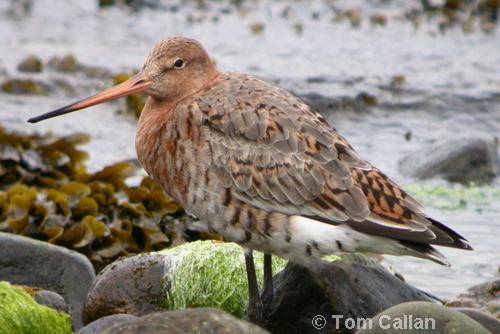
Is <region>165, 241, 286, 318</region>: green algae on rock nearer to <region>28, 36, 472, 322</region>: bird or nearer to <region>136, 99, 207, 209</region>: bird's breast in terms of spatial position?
<region>28, 36, 472, 322</region>: bird

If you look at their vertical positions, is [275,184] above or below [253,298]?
above

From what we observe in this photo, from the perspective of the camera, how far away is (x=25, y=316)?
559 cm

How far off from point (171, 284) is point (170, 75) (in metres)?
1.23

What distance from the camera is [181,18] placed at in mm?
15758

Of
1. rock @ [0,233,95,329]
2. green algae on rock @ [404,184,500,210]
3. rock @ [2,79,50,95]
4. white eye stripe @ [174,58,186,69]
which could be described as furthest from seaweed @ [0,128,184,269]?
rock @ [2,79,50,95]

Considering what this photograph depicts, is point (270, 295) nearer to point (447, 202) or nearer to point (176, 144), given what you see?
point (176, 144)

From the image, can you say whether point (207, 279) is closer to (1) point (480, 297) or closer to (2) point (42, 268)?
(2) point (42, 268)

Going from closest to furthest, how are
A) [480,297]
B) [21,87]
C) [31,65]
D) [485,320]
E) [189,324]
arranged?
[189,324] < [485,320] < [480,297] < [21,87] < [31,65]

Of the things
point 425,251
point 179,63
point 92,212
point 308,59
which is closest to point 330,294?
point 425,251

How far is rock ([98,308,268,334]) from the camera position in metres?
4.43

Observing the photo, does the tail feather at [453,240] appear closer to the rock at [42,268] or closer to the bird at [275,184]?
the bird at [275,184]

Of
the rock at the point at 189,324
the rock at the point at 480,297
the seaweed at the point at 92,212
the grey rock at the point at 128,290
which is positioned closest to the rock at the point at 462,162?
the seaweed at the point at 92,212

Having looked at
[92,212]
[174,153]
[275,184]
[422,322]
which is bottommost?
[92,212]

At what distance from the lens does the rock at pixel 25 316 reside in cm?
554
